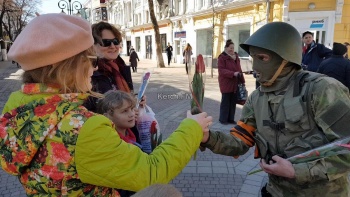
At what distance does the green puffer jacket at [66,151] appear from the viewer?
107cm

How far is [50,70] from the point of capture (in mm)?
1152

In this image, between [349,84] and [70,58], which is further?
[349,84]

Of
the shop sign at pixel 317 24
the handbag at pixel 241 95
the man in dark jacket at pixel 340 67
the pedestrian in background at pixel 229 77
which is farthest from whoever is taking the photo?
the shop sign at pixel 317 24

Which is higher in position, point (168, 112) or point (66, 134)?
point (66, 134)

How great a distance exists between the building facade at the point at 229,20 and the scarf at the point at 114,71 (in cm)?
206

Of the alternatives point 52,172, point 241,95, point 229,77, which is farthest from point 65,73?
point 241,95

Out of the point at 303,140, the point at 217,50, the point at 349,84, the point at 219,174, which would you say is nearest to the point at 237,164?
the point at 219,174

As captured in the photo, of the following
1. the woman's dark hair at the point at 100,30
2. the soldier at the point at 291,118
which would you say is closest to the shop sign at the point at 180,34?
the woman's dark hair at the point at 100,30

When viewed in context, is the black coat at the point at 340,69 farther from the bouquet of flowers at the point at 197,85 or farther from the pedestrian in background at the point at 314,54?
the bouquet of flowers at the point at 197,85

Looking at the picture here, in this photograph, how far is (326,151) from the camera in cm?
135

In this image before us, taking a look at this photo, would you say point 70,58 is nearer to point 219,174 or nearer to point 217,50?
point 219,174

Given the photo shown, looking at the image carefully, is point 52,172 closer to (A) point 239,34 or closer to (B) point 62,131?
(B) point 62,131

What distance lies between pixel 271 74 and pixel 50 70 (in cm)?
118

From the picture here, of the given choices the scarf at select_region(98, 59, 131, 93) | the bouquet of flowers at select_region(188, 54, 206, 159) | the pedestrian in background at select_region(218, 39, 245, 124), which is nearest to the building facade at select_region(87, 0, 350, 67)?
the pedestrian in background at select_region(218, 39, 245, 124)
